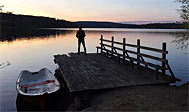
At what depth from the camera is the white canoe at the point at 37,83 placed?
8782 millimetres

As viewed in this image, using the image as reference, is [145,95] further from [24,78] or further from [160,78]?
[24,78]

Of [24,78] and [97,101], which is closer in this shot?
[97,101]

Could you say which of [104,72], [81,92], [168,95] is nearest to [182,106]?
[168,95]

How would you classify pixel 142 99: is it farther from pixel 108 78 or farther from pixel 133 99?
pixel 108 78

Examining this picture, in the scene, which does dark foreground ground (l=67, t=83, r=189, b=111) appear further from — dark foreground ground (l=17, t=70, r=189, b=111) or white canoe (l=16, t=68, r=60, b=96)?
white canoe (l=16, t=68, r=60, b=96)

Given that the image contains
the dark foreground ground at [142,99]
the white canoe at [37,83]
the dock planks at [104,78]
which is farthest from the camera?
the white canoe at [37,83]

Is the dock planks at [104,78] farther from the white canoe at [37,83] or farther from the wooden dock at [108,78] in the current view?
the white canoe at [37,83]

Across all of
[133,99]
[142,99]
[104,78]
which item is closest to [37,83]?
[104,78]

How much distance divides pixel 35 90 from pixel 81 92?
9.40 feet

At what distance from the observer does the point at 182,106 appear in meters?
6.21

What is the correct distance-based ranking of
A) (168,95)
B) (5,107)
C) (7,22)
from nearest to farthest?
(168,95) → (5,107) → (7,22)

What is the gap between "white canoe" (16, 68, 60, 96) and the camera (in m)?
8.78

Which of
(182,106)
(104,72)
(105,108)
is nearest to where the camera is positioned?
(182,106)

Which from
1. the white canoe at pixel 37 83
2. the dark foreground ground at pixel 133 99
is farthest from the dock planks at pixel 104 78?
the white canoe at pixel 37 83
